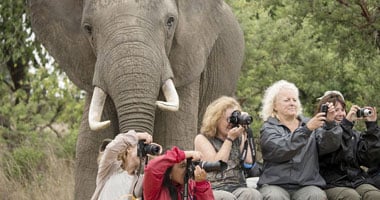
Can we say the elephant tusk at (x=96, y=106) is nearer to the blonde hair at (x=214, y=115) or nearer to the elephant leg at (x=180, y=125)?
the elephant leg at (x=180, y=125)

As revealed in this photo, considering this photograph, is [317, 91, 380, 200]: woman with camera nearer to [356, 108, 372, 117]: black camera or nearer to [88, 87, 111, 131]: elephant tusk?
[356, 108, 372, 117]: black camera

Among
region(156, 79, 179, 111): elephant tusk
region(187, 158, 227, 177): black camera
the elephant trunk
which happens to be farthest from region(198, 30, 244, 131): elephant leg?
region(187, 158, 227, 177): black camera

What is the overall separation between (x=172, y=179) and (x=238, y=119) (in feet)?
3.17

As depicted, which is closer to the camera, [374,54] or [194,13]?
[194,13]

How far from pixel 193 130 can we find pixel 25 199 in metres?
2.81

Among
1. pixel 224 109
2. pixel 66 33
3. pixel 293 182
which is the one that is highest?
pixel 66 33

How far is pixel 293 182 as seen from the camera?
9461 mm

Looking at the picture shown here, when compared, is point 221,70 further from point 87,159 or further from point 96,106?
point 96,106

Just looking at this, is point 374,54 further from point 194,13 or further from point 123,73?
point 123,73

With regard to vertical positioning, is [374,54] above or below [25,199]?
above

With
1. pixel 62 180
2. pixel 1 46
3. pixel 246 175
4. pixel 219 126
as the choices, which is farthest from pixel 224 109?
pixel 1 46

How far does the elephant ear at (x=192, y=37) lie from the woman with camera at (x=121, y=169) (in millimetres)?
2521

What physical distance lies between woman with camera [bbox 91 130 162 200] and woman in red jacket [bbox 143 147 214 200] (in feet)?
0.89

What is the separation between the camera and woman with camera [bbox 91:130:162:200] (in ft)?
27.4
